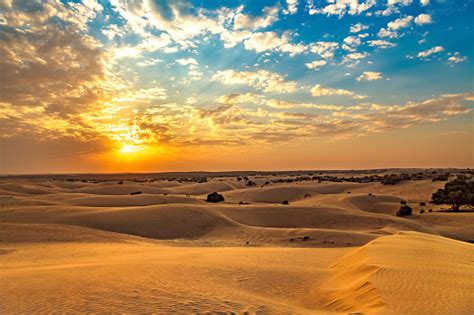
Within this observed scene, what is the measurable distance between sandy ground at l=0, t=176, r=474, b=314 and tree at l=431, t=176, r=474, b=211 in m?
5.39

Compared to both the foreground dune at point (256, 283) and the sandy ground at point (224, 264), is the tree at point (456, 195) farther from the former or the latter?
the foreground dune at point (256, 283)

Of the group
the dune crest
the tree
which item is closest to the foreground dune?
the dune crest

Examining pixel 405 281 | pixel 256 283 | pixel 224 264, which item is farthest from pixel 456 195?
pixel 256 283

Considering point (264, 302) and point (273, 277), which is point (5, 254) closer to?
point (273, 277)

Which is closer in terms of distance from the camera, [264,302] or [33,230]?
[264,302]

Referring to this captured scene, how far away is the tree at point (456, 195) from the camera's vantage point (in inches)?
1337

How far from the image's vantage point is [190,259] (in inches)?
544

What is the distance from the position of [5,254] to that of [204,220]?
1437cm

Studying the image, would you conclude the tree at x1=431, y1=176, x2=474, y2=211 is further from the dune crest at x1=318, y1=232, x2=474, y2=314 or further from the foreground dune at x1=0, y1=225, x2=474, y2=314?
the dune crest at x1=318, y1=232, x2=474, y2=314

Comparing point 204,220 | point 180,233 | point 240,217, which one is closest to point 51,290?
point 180,233

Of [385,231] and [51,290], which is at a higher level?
[51,290]

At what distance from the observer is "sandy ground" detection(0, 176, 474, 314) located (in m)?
7.60

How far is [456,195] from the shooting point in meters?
34.8

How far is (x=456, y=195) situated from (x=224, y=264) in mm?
30645
